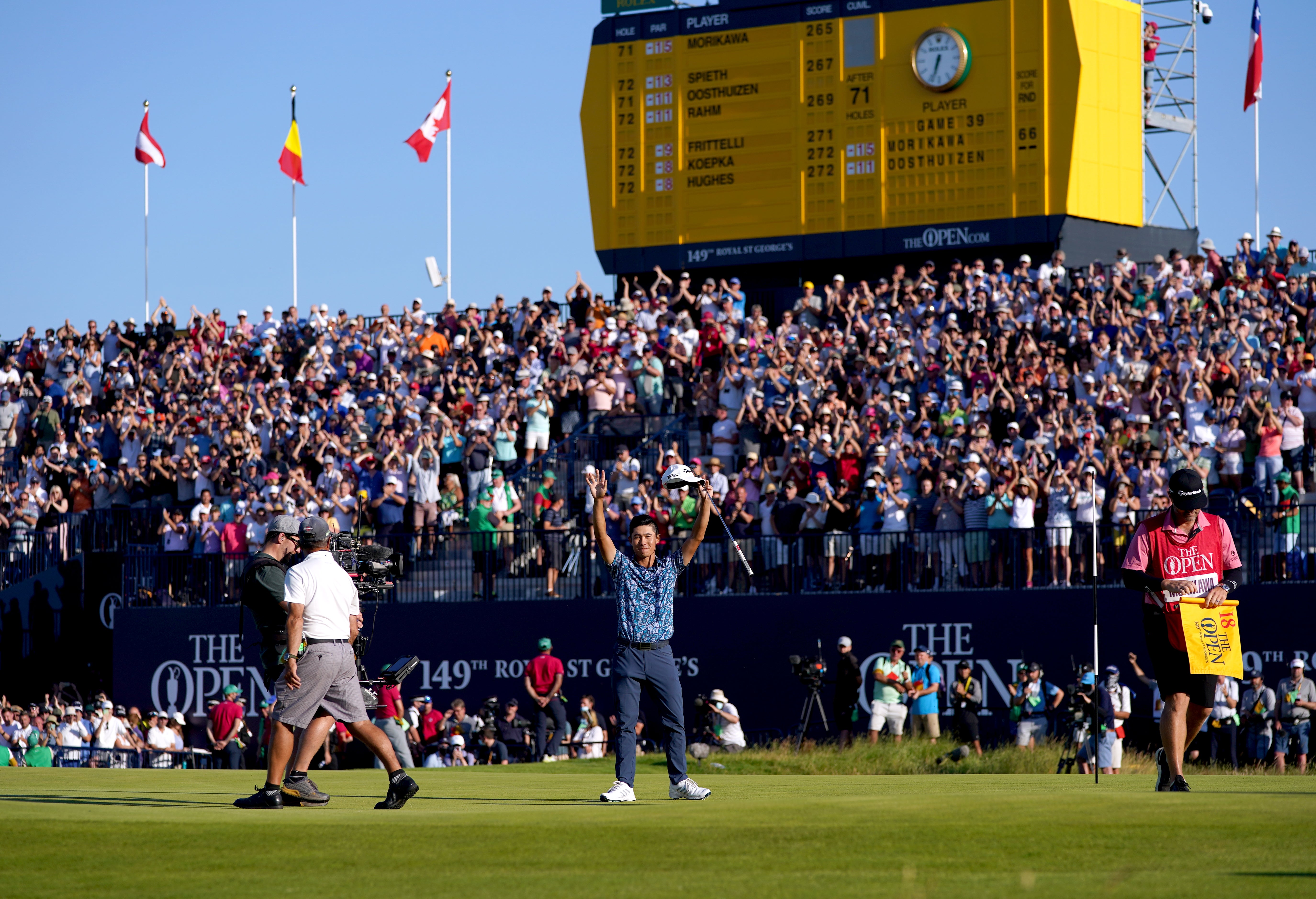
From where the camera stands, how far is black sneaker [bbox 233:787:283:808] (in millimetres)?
11367

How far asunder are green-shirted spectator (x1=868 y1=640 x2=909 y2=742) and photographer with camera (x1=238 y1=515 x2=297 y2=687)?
12484 millimetres

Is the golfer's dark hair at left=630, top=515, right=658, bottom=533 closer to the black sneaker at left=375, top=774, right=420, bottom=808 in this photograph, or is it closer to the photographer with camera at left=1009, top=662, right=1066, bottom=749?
the black sneaker at left=375, top=774, right=420, bottom=808

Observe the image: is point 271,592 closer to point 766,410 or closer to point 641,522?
point 641,522

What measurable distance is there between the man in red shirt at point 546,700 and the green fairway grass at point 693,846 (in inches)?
448

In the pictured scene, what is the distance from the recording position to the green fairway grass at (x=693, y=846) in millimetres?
7703

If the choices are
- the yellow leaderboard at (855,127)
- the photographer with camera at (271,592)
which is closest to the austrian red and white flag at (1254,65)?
the yellow leaderboard at (855,127)

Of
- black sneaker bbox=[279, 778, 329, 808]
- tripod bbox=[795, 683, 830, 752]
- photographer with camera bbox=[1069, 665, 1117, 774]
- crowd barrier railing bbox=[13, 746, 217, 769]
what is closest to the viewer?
black sneaker bbox=[279, 778, 329, 808]

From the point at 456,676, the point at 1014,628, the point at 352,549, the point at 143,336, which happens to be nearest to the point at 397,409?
the point at 456,676

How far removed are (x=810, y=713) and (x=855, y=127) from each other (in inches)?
433

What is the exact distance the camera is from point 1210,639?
1092 centimetres

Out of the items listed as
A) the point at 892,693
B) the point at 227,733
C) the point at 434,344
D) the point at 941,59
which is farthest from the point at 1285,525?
the point at 434,344

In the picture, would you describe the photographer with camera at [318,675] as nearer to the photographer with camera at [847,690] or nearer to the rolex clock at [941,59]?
the photographer with camera at [847,690]

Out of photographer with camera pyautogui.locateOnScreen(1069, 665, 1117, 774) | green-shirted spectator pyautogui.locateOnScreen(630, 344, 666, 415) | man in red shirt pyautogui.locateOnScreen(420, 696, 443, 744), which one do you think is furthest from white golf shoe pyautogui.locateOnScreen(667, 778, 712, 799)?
green-shirted spectator pyautogui.locateOnScreen(630, 344, 666, 415)

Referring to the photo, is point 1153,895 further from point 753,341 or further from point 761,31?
point 761,31
